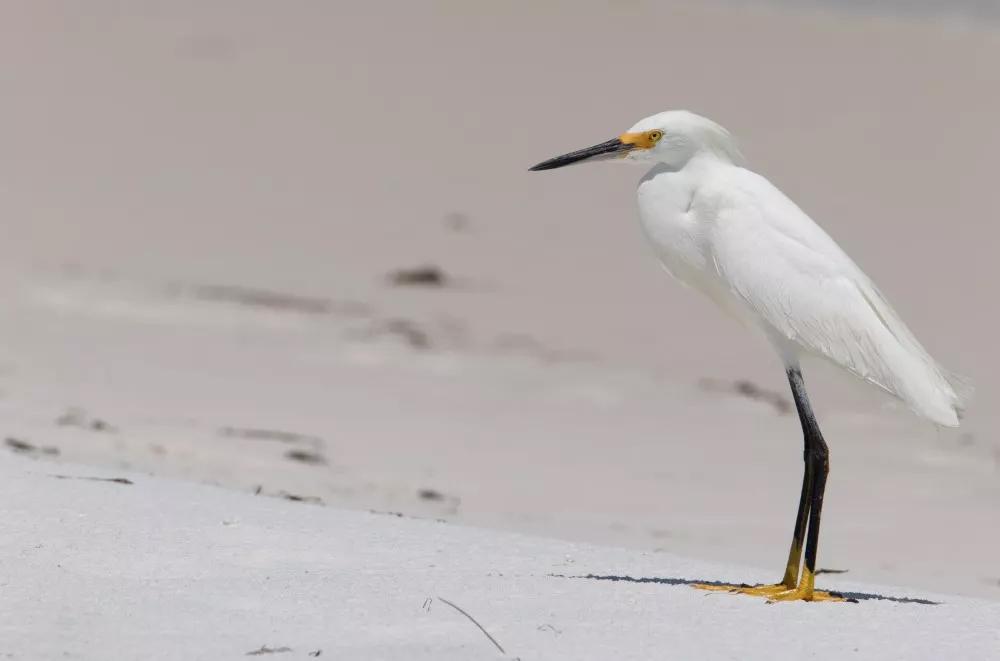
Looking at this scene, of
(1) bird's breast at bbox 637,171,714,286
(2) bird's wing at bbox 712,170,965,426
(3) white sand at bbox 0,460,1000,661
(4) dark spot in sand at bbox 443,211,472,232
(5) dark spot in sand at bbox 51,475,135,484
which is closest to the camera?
(3) white sand at bbox 0,460,1000,661

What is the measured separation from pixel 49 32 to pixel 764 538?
12.9 m

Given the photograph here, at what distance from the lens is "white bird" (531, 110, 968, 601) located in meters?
5.03

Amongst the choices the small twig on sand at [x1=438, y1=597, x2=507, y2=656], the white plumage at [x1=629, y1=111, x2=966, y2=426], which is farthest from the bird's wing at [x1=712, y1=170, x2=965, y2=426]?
the small twig on sand at [x1=438, y1=597, x2=507, y2=656]

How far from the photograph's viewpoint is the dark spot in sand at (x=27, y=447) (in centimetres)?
676

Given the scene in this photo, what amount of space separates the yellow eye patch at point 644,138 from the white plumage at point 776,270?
0.10 feet

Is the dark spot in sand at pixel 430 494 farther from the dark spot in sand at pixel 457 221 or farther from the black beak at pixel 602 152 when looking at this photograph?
the dark spot in sand at pixel 457 221

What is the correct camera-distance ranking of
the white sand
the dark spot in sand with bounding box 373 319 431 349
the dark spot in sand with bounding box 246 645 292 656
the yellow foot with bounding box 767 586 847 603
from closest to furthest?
1. the dark spot in sand with bounding box 246 645 292 656
2. the white sand
3. the yellow foot with bounding box 767 586 847 603
4. the dark spot in sand with bounding box 373 319 431 349

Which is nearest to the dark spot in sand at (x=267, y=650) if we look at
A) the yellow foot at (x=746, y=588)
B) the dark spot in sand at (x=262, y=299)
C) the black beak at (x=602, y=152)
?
the yellow foot at (x=746, y=588)

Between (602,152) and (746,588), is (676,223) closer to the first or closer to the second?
(602,152)

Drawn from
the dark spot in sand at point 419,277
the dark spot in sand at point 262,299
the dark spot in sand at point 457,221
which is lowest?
the dark spot in sand at point 262,299

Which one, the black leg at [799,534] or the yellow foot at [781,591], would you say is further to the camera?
the black leg at [799,534]

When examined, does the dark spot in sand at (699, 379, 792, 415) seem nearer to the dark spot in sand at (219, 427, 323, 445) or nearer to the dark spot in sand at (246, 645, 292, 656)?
the dark spot in sand at (219, 427, 323, 445)

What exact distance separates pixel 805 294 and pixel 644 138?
0.68 m

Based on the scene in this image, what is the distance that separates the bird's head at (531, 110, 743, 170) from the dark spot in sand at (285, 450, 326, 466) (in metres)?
2.98
